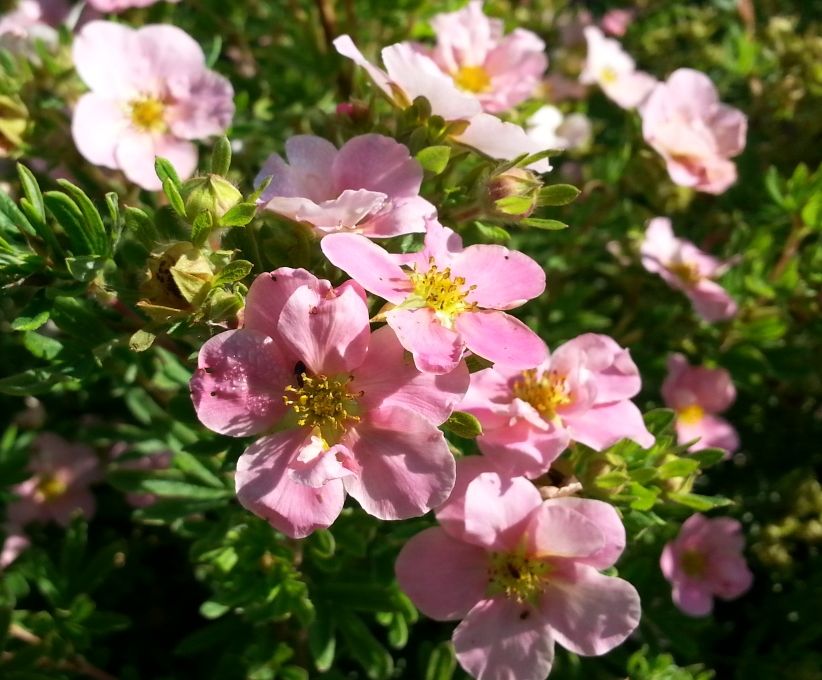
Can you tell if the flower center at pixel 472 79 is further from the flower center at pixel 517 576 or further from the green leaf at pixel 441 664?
the green leaf at pixel 441 664

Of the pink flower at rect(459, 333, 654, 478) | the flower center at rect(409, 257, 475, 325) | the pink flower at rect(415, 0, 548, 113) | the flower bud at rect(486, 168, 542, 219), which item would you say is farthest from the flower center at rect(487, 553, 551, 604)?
the pink flower at rect(415, 0, 548, 113)

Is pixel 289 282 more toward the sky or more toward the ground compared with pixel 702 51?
more toward the sky

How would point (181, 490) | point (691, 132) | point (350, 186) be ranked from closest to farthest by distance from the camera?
point (350, 186), point (181, 490), point (691, 132)

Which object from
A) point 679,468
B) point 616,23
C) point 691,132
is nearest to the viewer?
point 679,468

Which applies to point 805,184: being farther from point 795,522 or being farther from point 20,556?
point 20,556

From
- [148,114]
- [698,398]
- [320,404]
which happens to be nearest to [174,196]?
[320,404]

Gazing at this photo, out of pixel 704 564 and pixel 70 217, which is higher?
pixel 70 217

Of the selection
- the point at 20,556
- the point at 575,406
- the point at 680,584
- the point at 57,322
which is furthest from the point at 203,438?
the point at 680,584

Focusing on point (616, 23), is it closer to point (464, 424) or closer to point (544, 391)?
point (544, 391)
